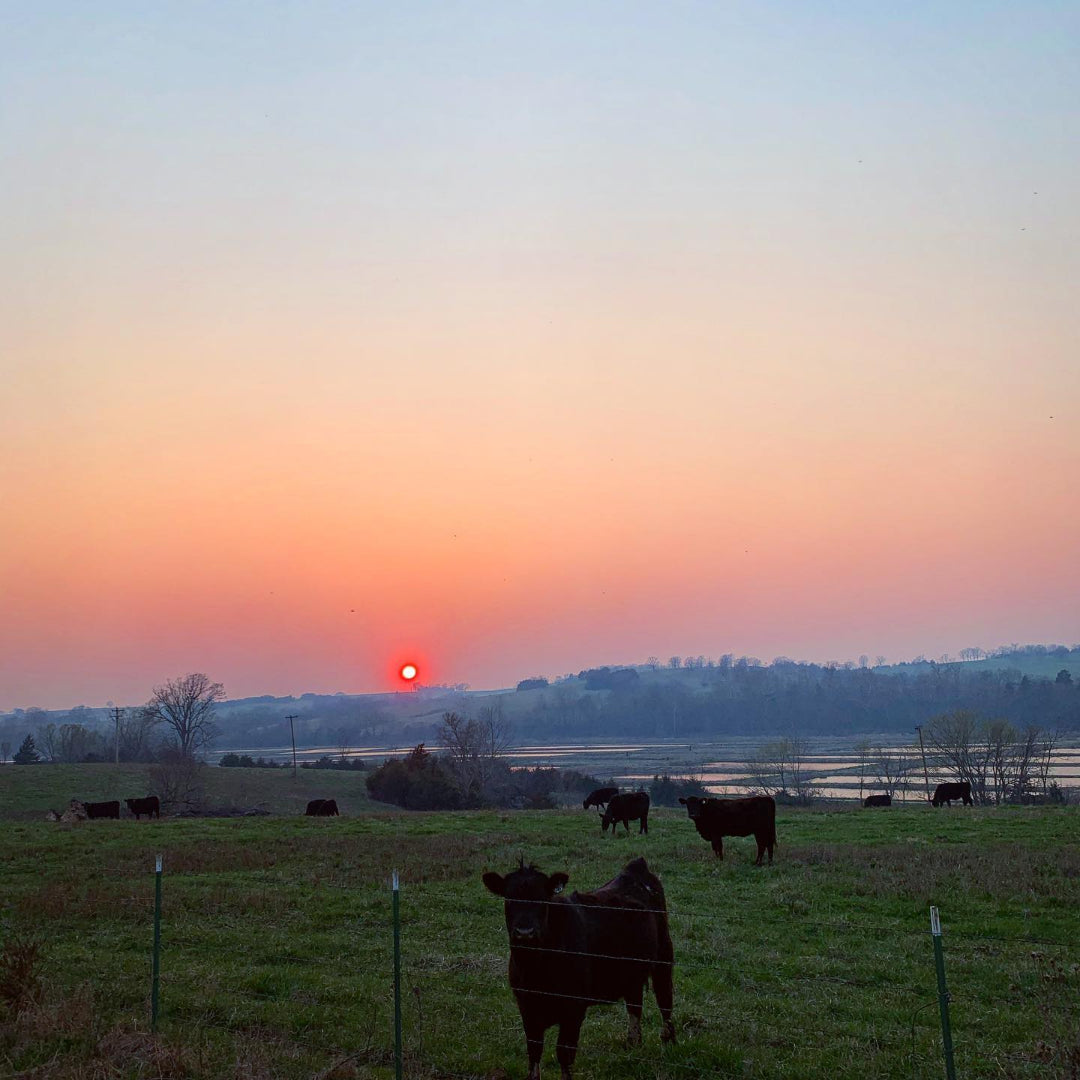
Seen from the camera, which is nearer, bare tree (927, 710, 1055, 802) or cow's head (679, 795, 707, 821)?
cow's head (679, 795, 707, 821)

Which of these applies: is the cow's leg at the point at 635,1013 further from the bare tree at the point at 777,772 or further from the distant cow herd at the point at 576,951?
the bare tree at the point at 777,772

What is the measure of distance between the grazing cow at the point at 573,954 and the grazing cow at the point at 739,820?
14.6 m

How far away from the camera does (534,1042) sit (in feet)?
28.1

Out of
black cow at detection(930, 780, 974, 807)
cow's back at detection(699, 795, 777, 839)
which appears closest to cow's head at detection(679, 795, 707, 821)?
cow's back at detection(699, 795, 777, 839)

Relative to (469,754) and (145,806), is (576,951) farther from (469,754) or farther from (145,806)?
(469,754)

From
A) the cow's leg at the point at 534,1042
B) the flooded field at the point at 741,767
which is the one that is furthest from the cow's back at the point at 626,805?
the flooded field at the point at 741,767

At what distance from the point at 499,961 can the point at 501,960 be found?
0.07 meters

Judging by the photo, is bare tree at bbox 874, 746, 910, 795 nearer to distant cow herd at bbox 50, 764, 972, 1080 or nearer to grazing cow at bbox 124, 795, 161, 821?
grazing cow at bbox 124, 795, 161, 821

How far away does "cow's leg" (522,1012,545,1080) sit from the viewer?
8.55 meters

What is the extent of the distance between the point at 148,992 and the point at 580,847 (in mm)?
15904

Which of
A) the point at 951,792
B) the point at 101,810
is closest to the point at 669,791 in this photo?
the point at 951,792

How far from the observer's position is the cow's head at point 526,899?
838cm

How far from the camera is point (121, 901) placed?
60.1ft

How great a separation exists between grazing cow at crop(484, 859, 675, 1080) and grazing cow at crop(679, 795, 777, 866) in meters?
14.6
